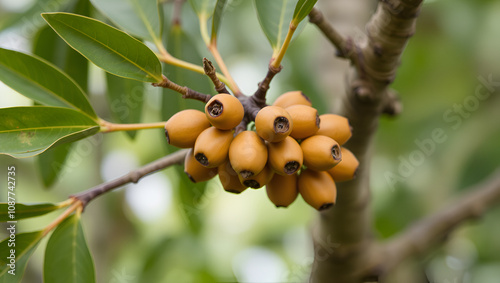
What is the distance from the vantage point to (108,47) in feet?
2.96

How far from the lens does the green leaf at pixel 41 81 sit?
961mm

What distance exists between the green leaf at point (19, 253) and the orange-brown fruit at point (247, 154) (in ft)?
1.65

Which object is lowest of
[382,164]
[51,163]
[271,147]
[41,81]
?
[382,164]

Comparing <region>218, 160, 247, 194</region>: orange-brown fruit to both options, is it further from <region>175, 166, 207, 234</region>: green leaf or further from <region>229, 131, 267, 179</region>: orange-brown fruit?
<region>175, 166, 207, 234</region>: green leaf

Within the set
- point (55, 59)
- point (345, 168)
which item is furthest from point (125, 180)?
point (55, 59)

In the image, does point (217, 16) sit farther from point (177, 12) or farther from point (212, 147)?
point (177, 12)

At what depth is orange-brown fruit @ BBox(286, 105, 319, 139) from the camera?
0.86 meters

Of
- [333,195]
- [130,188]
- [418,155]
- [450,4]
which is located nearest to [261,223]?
[130,188]

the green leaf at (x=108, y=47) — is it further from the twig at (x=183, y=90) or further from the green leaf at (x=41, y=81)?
the green leaf at (x=41, y=81)

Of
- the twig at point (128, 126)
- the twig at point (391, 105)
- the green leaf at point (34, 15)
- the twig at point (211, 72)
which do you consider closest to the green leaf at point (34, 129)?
the twig at point (128, 126)

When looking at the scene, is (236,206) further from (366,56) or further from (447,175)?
(366,56)

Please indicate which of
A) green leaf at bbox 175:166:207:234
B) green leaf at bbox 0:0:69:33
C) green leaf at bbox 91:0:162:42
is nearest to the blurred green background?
green leaf at bbox 175:166:207:234

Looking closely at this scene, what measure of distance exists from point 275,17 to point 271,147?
0.35 meters

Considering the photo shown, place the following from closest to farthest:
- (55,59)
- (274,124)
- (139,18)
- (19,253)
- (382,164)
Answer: (274,124)
(19,253)
(139,18)
(55,59)
(382,164)
